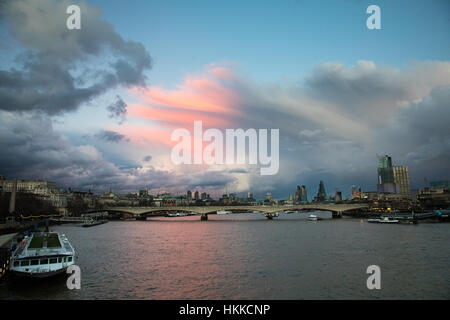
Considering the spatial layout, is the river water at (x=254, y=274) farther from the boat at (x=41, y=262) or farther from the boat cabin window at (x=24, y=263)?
the boat cabin window at (x=24, y=263)

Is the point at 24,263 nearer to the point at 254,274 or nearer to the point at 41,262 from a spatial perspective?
the point at 41,262

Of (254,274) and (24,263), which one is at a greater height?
(24,263)

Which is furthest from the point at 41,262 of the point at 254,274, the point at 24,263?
the point at 254,274

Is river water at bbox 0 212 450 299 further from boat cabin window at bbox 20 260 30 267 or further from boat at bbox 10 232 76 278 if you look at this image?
boat cabin window at bbox 20 260 30 267

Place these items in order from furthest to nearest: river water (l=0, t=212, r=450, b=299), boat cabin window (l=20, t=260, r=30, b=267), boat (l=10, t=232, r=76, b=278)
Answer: boat cabin window (l=20, t=260, r=30, b=267) < boat (l=10, t=232, r=76, b=278) < river water (l=0, t=212, r=450, b=299)

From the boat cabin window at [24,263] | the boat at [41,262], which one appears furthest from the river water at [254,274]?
→ the boat cabin window at [24,263]

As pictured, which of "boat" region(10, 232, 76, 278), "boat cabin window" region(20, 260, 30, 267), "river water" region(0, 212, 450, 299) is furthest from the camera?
"boat cabin window" region(20, 260, 30, 267)

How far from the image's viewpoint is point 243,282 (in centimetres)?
2283

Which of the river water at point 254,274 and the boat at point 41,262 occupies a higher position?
the boat at point 41,262

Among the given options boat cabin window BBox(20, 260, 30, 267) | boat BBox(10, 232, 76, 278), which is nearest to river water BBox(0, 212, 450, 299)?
boat BBox(10, 232, 76, 278)
